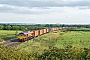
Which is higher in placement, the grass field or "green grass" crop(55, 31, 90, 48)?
"green grass" crop(55, 31, 90, 48)

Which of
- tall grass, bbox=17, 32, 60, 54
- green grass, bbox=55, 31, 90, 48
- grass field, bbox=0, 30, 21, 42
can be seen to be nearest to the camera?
tall grass, bbox=17, 32, 60, 54

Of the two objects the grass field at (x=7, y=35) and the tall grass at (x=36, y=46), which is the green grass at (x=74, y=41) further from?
the grass field at (x=7, y=35)

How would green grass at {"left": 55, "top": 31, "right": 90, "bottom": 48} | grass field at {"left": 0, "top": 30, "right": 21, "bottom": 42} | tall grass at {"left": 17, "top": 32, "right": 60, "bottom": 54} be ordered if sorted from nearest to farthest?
tall grass at {"left": 17, "top": 32, "right": 60, "bottom": 54} < green grass at {"left": 55, "top": 31, "right": 90, "bottom": 48} < grass field at {"left": 0, "top": 30, "right": 21, "bottom": 42}

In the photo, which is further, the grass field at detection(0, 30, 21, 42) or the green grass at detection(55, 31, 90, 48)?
the grass field at detection(0, 30, 21, 42)

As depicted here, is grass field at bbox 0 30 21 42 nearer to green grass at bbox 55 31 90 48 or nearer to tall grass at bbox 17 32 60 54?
tall grass at bbox 17 32 60 54

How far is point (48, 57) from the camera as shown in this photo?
1086 inches

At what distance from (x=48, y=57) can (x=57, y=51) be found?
6.99 ft

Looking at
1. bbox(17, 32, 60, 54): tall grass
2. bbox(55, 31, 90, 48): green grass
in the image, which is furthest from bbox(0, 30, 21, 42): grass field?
bbox(55, 31, 90, 48): green grass

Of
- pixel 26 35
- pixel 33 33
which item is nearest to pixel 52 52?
pixel 26 35

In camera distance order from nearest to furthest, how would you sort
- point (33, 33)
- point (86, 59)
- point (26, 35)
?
1. point (86, 59)
2. point (26, 35)
3. point (33, 33)

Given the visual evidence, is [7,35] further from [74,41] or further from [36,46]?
[36,46]

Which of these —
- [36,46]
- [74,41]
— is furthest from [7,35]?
[36,46]

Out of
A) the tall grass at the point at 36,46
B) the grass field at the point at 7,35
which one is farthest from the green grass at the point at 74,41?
the grass field at the point at 7,35

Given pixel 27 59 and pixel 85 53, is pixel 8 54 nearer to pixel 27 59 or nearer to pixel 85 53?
pixel 27 59
